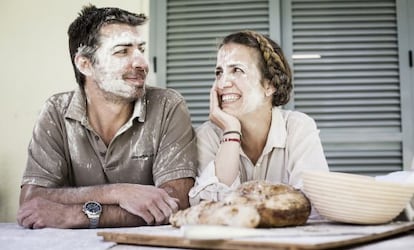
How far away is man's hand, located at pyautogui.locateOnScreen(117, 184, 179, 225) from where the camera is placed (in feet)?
4.75

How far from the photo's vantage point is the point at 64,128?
1.74 m

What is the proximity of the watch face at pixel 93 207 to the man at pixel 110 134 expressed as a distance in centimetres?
1

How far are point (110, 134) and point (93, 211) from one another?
13.8 inches

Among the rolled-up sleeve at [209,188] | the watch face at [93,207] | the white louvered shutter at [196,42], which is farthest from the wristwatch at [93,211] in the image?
the white louvered shutter at [196,42]

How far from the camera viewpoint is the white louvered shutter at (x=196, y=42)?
97.0 inches

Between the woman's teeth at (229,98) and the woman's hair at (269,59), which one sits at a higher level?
the woman's hair at (269,59)

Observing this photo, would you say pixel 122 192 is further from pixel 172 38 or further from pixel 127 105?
pixel 172 38

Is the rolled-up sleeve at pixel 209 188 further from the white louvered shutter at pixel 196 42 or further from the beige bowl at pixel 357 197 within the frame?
the white louvered shutter at pixel 196 42

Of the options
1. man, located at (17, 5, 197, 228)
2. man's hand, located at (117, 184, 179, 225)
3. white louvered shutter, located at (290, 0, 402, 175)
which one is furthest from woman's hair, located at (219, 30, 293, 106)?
white louvered shutter, located at (290, 0, 402, 175)

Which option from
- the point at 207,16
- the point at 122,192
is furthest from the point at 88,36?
the point at 207,16

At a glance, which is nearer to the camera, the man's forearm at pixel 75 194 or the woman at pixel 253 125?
the man's forearm at pixel 75 194

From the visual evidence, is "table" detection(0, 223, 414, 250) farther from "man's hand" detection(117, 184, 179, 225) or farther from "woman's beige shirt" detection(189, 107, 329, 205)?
"woman's beige shirt" detection(189, 107, 329, 205)

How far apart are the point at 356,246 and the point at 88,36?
1.28 m

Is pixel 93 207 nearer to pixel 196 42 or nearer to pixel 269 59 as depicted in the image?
pixel 269 59
